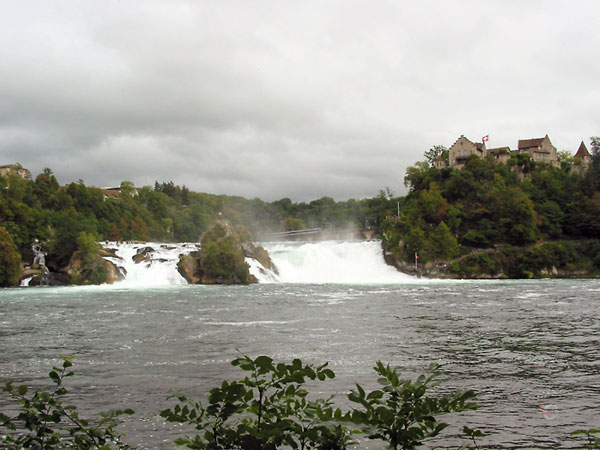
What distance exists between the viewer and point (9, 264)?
152 feet

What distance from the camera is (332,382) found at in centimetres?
1052

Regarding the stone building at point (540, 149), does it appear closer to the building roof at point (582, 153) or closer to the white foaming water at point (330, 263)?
the building roof at point (582, 153)

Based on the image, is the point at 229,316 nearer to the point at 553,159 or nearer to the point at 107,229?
the point at 107,229

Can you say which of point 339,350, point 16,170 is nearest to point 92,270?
point 339,350

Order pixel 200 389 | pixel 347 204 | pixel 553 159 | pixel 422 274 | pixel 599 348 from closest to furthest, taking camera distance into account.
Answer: pixel 200 389, pixel 599 348, pixel 422 274, pixel 553 159, pixel 347 204


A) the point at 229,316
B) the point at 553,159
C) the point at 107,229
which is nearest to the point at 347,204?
the point at 553,159

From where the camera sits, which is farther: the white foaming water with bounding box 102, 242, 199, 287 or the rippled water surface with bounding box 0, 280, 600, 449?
the white foaming water with bounding box 102, 242, 199, 287

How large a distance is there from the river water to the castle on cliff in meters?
60.4

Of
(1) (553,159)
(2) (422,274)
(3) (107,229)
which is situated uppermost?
(1) (553,159)

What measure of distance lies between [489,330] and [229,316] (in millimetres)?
10612

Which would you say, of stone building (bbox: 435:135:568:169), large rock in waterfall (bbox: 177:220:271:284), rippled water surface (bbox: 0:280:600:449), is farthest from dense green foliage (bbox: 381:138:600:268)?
rippled water surface (bbox: 0:280:600:449)

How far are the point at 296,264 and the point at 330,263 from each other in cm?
436

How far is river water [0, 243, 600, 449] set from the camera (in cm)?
849

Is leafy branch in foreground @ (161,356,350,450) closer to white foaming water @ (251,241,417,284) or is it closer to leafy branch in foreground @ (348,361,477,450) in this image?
leafy branch in foreground @ (348,361,477,450)
